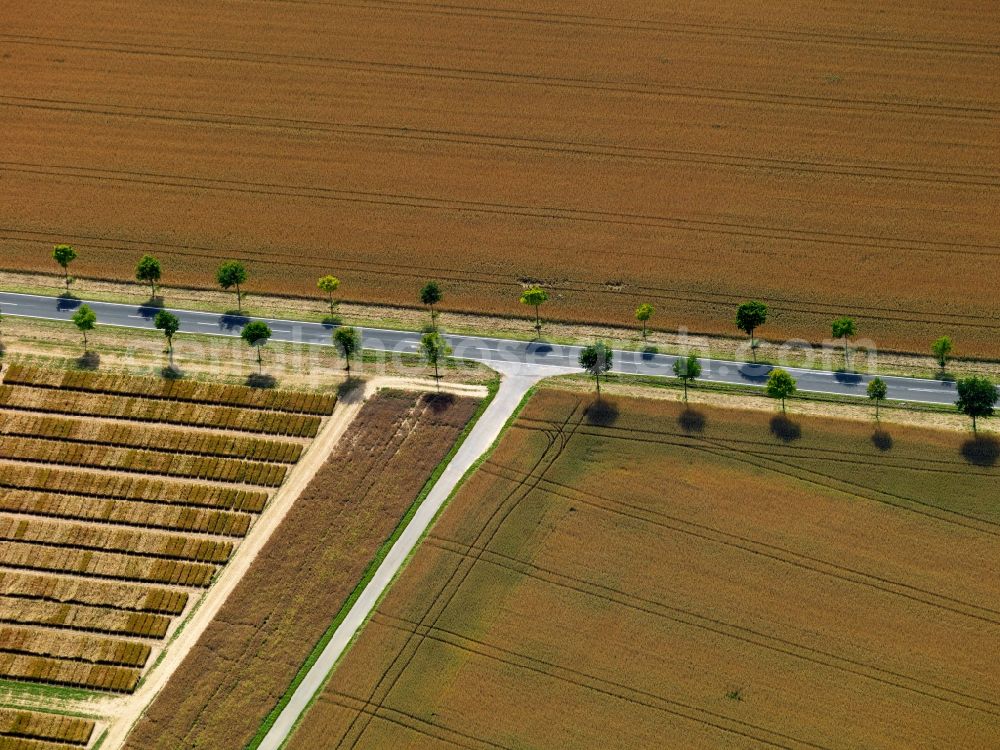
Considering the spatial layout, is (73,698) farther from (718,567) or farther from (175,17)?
(175,17)

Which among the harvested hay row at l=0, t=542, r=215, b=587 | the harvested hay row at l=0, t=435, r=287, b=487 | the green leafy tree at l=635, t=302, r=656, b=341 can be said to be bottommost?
the harvested hay row at l=0, t=542, r=215, b=587

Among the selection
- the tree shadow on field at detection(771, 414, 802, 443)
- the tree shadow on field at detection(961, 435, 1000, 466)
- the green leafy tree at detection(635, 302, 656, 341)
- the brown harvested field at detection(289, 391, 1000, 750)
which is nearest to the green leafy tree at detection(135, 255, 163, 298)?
the brown harvested field at detection(289, 391, 1000, 750)

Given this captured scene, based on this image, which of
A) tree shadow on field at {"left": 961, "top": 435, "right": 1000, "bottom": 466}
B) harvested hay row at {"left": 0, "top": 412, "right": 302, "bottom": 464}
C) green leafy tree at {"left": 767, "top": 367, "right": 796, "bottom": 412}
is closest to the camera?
tree shadow on field at {"left": 961, "top": 435, "right": 1000, "bottom": 466}

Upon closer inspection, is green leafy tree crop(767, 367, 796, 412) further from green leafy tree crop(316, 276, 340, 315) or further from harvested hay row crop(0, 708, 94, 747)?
harvested hay row crop(0, 708, 94, 747)

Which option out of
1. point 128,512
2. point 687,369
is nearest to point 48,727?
point 128,512

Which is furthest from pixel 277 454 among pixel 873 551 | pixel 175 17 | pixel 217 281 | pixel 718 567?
pixel 175 17

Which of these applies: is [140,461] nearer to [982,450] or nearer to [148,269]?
[148,269]
